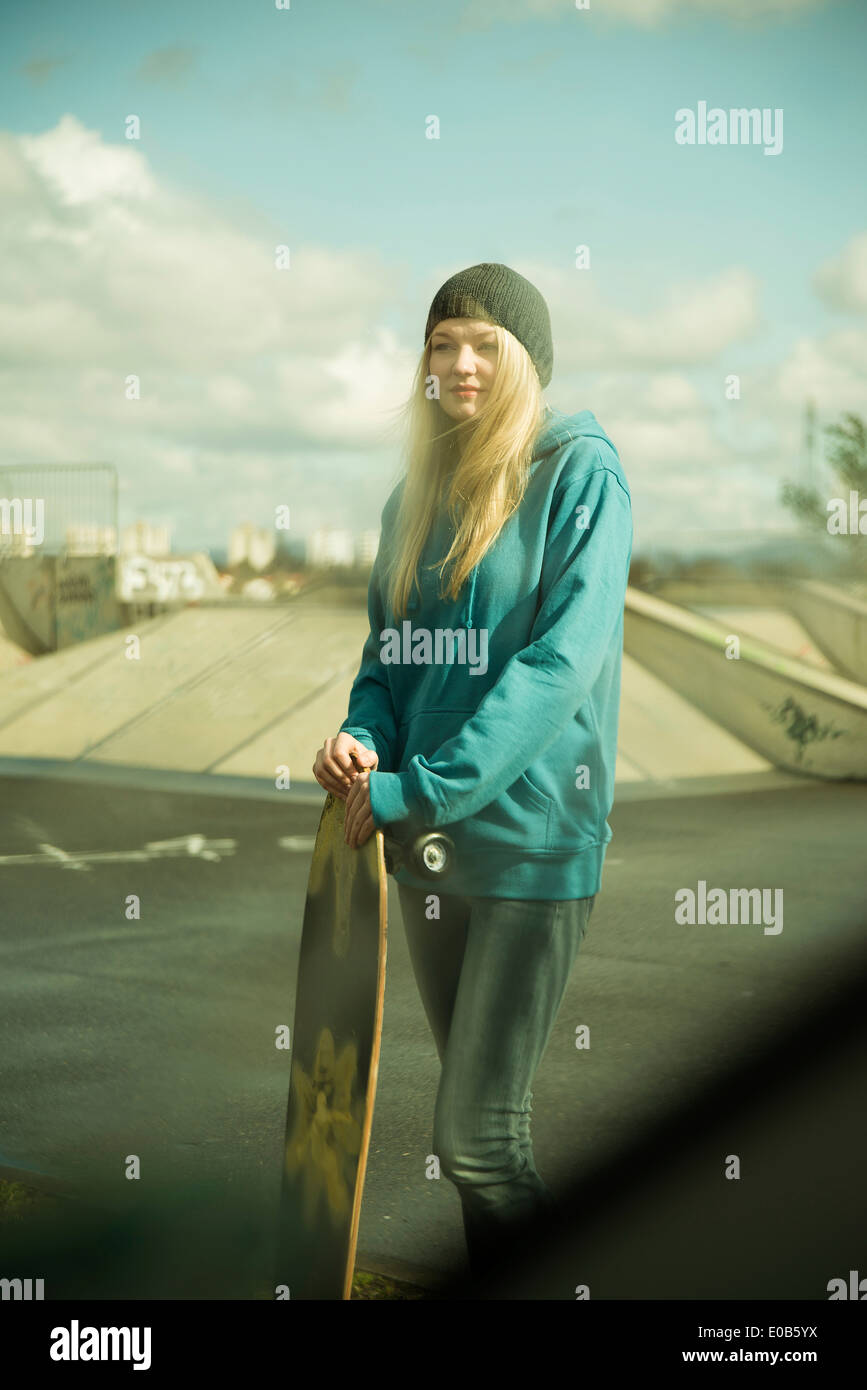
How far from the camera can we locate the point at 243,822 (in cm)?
1041

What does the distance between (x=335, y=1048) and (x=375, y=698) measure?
689 mm

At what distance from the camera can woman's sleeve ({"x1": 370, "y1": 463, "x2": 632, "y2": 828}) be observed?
8.14 feet

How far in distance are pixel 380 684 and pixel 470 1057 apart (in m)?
0.77

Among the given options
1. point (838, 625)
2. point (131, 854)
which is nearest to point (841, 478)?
point (838, 625)

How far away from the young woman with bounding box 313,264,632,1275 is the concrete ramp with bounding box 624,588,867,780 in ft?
38.3

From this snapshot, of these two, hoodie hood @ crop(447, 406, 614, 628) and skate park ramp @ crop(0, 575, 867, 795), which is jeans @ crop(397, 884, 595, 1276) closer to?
hoodie hood @ crop(447, 406, 614, 628)

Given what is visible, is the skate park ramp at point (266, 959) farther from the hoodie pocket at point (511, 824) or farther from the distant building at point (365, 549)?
the distant building at point (365, 549)

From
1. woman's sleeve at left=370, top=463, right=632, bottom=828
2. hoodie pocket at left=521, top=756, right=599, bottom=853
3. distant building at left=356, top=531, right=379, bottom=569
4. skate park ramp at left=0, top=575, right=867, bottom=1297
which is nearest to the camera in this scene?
woman's sleeve at left=370, top=463, right=632, bottom=828

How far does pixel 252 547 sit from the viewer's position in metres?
24.3

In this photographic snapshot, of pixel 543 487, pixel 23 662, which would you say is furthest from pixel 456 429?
pixel 23 662

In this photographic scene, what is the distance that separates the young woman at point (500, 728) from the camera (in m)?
2.52

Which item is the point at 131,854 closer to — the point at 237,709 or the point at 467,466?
the point at 237,709

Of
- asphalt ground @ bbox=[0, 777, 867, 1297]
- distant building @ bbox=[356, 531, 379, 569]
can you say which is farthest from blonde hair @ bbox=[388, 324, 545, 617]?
distant building @ bbox=[356, 531, 379, 569]

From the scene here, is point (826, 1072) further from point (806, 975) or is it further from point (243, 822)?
point (243, 822)
